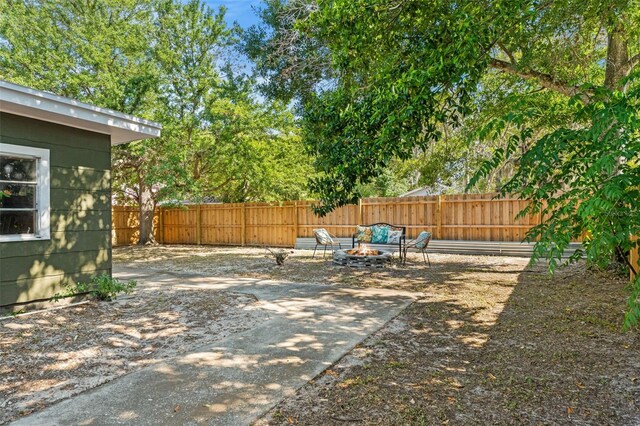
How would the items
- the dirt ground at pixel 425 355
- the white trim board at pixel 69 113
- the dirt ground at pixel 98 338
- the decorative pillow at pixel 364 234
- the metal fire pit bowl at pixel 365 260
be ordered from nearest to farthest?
1. the dirt ground at pixel 425 355
2. the dirt ground at pixel 98 338
3. the white trim board at pixel 69 113
4. the metal fire pit bowl at pixel 365 260
5. the decorative pillow at pixel 364 234

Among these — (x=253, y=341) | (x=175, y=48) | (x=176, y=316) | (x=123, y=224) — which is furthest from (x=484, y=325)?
(x=123, y=224)

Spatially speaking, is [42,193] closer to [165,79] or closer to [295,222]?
[165,79]

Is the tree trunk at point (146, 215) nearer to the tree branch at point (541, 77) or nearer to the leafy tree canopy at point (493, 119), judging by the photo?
the leafy tree canopy at point (493, 119)

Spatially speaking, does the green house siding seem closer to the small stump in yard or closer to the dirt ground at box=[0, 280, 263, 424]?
the dirt ground at box=[0, 280, 263, 424]

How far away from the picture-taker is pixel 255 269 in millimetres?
8547

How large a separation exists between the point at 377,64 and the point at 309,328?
138 inches

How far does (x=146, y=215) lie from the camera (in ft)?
49.4

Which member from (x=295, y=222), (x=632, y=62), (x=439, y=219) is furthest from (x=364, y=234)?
(x=632, y=62)

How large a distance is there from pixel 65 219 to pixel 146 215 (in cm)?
1071

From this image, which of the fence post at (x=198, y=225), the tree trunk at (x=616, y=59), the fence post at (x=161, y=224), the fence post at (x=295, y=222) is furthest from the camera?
the fence post at (x=161, y=224)

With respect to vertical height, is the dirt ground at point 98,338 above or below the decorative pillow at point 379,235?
below

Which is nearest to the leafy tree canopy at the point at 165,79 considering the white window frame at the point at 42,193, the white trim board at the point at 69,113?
the white trim board at the point at 69,113

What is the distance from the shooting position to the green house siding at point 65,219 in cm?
445

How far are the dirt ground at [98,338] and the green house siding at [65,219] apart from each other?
1.35 feet
